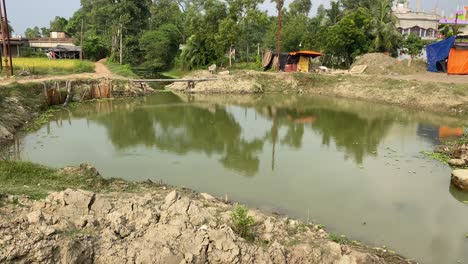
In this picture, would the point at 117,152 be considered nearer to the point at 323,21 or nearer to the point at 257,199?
the point at 257,199

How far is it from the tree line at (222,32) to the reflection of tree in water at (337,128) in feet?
44.4

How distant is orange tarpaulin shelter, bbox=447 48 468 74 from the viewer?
2730cm

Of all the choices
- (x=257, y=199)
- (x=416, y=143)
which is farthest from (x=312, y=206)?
(x=416, y=143)

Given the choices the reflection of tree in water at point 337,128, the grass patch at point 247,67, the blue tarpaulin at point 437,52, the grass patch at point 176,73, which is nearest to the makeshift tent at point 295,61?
the grass patch at point 247,67

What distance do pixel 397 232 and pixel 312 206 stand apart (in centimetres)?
184

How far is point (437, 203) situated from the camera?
30.7 ft

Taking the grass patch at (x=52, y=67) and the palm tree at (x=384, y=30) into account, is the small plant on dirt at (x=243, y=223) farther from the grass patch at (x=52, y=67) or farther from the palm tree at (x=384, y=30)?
the palm tree at (x=384, y=30)

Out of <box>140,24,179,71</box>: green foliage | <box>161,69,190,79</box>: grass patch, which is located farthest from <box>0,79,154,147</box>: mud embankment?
<box>140,24,179,71</box>: green foliage

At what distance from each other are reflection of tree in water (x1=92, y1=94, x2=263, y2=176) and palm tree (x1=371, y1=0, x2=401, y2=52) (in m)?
18.3

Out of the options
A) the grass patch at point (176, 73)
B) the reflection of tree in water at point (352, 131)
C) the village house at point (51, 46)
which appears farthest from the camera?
the grass patch at point (176, 73)

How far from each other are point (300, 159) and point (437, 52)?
21.5 metres

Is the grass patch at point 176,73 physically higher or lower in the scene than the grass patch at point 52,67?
lower

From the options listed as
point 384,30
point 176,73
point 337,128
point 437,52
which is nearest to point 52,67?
point 176,73

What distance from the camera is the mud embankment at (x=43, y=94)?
49.6 ft
